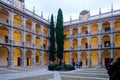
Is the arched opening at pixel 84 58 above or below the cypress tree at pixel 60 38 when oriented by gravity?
below

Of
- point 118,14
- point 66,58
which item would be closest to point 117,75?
point 118,14

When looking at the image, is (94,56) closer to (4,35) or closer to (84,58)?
(84,58)

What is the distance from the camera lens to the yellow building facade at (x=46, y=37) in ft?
109

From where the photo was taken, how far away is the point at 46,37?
45.8 meters

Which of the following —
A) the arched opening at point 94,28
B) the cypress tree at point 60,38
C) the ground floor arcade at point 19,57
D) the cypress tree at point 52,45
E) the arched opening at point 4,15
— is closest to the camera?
the ground floor arcade at point 19,57

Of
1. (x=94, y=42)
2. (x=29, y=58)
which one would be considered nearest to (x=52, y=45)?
(x=29, y=58)

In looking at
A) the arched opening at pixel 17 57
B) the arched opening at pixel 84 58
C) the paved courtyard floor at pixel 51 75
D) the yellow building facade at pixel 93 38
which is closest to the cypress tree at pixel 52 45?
the yellow building facade at pixel 93 38

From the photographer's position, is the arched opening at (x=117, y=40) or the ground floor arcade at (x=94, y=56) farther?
the ground floor arcade at (x=94, y=56)

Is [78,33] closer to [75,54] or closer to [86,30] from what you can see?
[86,30]

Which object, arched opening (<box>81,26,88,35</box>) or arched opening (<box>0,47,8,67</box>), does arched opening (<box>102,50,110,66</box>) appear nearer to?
arched opening (<box>81,26,88,35</box>)

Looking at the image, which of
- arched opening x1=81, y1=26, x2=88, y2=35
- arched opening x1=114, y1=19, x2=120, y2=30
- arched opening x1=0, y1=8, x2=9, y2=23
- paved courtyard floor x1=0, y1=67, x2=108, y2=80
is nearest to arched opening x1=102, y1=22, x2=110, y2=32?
arched opening x1=114, y1=19, x2=120, y2=30

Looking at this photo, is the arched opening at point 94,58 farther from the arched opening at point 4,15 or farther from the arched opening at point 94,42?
the arched opening at point 4,15

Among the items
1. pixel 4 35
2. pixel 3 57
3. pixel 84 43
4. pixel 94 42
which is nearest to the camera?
pixel 3 57

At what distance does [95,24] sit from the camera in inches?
1640
